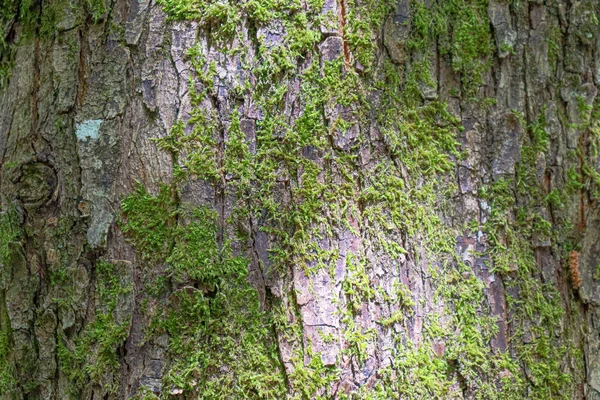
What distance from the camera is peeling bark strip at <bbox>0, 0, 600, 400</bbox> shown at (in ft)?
4.13

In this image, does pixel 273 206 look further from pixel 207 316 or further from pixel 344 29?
pixel 344 29

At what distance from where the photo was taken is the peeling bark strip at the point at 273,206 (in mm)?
1259

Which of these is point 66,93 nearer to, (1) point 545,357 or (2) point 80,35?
(2) point 80,35

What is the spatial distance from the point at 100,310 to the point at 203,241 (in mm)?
305

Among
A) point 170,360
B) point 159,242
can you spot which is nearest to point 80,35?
point 159,242

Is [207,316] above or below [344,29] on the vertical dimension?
below

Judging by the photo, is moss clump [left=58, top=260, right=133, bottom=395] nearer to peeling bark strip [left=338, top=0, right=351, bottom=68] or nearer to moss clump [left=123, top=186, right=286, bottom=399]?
moss clump [left=123, top=186, right=286, bottom=399]

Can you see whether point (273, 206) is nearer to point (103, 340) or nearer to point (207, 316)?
point (207, 316)

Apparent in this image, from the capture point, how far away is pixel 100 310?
4.24 ft

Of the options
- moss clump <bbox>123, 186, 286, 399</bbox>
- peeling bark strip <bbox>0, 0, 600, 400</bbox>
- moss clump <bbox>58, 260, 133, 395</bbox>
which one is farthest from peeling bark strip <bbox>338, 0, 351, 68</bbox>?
moss clump <bbox>58, 260, 133, 395</bbox>

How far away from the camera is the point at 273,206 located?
1.28 m

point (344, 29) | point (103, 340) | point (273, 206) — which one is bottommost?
point (103, 340)

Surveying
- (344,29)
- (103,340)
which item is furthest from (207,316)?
(344,29)

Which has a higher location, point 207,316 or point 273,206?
point 273,206
